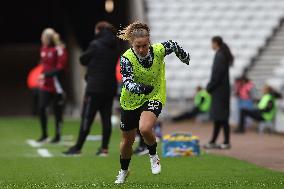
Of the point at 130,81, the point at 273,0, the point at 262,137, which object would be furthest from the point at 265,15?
the point at 130,81

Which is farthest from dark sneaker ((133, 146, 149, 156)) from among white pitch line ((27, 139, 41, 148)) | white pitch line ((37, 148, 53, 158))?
white pitch line ((27, 139, 41, 148))

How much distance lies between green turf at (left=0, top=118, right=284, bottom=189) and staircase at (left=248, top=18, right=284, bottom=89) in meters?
12.5

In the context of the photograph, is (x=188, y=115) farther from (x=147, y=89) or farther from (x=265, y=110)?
(x=147, y=89)

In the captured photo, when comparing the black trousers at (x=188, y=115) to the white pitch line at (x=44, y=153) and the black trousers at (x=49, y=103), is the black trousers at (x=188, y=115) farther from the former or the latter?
the white pitch line at (x=44, y=153)

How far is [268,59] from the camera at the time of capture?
28.1m

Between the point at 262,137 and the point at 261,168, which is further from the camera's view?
the point at 262,137

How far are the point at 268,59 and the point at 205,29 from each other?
265 centimetres

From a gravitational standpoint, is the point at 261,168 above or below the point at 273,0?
below

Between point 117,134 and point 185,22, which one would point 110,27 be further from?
point 185,22

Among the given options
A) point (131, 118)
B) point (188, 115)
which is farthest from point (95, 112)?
point (188, 115)

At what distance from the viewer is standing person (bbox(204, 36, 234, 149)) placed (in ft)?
52.0

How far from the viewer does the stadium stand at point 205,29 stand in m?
28.0

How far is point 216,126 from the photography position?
53.7 ft

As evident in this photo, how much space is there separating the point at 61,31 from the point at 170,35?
12180 mm
